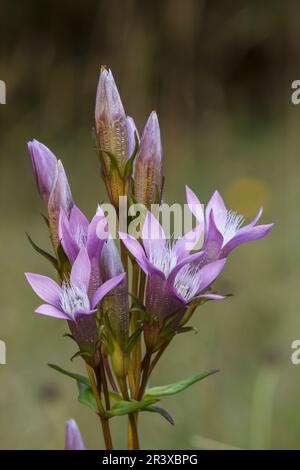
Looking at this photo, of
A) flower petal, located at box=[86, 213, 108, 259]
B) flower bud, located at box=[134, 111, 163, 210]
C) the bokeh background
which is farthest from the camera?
the bokeh background

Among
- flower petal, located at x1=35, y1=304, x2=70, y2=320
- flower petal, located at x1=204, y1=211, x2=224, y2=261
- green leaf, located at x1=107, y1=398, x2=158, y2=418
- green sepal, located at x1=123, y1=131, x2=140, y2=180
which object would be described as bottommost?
green leaf, located at x1=107, y1=398, x2=158, y2=418

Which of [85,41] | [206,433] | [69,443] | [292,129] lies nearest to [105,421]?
[69,443]

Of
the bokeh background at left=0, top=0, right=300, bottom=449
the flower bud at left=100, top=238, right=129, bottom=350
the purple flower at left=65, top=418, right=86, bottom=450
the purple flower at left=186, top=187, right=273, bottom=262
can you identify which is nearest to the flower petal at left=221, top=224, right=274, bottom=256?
the purple flower at left=186, top=187, right=273, bottom=262

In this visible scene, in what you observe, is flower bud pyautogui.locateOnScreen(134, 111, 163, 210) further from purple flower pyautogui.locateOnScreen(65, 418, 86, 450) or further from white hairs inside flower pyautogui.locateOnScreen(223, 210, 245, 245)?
purple flower pyautogui.locateOnScreen(65, 418, 86, 450)

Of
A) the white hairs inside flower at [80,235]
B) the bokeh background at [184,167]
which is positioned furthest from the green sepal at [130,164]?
the bokeh background at [184,167]

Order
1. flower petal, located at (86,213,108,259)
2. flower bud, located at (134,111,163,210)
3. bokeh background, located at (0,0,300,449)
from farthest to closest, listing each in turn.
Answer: bokeh background, located at (0,0,300,449)
flower bud, located at (134,111,163,210)
flower petal, located at (86,213,108,259)

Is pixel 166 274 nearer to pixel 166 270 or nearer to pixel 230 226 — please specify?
pixel 166 270
